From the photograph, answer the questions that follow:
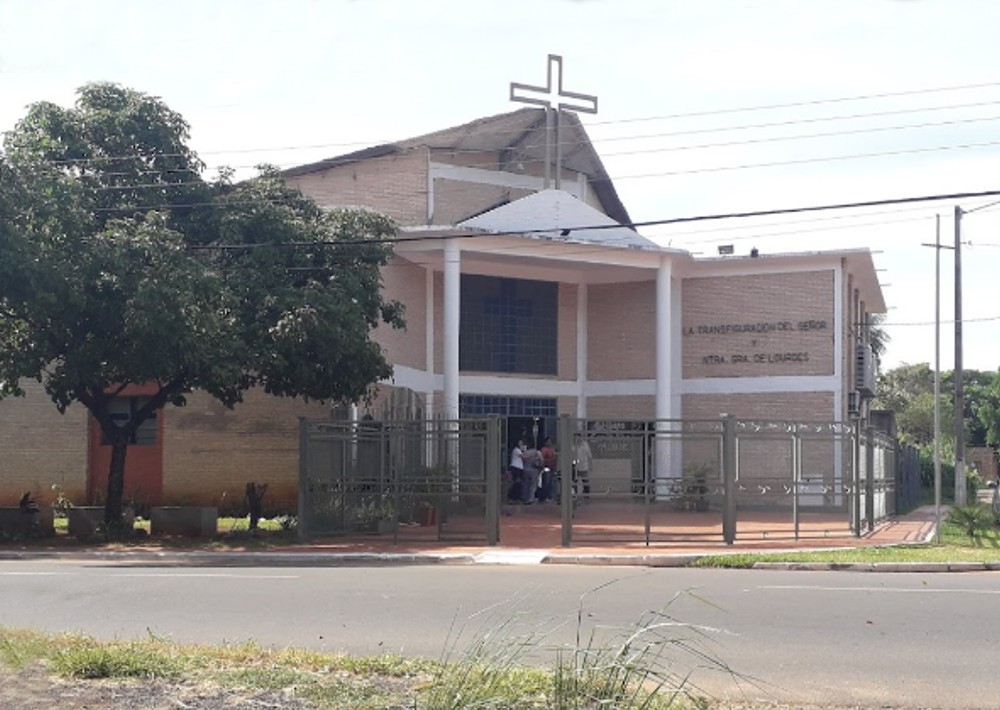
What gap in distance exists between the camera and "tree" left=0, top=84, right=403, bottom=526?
2148cm

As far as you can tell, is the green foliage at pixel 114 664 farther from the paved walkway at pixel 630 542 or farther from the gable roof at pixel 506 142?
the gable roof at pixel 506 142

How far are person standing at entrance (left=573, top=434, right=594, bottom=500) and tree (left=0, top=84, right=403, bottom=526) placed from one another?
15.2ft

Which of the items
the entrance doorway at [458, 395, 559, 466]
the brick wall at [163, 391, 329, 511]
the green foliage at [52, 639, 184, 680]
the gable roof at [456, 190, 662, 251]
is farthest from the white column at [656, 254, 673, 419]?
the green foliage at [52, 639, 184, 680]

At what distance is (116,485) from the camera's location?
24.7 metres

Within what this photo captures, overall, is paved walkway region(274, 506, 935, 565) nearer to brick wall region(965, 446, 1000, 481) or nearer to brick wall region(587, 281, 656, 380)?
brick wall region(587, 281, 656, 380)

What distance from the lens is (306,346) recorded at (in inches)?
907

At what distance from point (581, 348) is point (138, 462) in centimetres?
1214

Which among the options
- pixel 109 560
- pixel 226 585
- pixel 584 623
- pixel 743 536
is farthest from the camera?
pixel 743 536

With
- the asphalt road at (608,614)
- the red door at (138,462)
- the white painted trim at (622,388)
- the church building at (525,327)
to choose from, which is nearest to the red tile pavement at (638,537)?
the asphalt road at (608,614)

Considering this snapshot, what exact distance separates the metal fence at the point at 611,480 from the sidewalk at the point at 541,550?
0.10m

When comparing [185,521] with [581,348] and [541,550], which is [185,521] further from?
[581,348]

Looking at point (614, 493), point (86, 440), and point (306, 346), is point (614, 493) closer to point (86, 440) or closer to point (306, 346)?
point (306, 346)

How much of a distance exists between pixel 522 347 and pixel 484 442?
13.7 meters

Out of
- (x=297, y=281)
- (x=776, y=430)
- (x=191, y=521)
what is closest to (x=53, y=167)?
(x=297, y=281)
